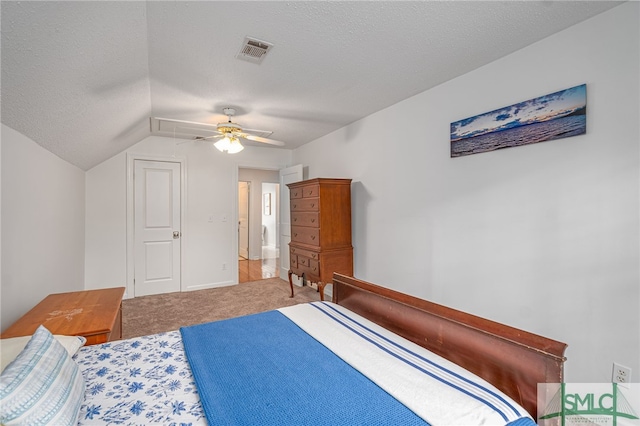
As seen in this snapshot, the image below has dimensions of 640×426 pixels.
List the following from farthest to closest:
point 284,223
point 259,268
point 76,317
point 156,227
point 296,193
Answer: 1. point 259,268
2. point 284,223
3. point 156,227
4. point 296,193
5. point 76,317

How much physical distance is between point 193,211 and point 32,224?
→ 251 cm

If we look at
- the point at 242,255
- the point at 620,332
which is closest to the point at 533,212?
the point at 620,332

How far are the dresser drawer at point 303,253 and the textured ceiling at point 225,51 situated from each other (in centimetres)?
185

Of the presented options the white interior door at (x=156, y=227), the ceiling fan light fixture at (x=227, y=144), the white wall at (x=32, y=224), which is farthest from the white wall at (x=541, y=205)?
the white interior door at (x=156, y=227)

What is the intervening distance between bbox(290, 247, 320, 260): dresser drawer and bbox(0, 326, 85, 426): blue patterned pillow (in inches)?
107

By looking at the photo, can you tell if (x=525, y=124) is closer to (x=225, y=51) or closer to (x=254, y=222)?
(x=225, y=51)

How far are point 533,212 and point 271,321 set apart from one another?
6.27 ft

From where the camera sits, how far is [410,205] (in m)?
2.98

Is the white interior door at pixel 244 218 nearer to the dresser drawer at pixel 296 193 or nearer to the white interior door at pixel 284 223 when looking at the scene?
the white interior door at pixel 284 223

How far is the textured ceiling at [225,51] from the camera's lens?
4.70 feet

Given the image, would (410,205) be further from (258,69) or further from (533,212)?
(258,69)

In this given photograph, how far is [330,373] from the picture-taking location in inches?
47.9

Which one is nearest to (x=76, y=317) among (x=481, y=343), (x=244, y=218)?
(x=481, y=343)

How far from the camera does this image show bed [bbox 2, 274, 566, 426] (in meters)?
0.98
